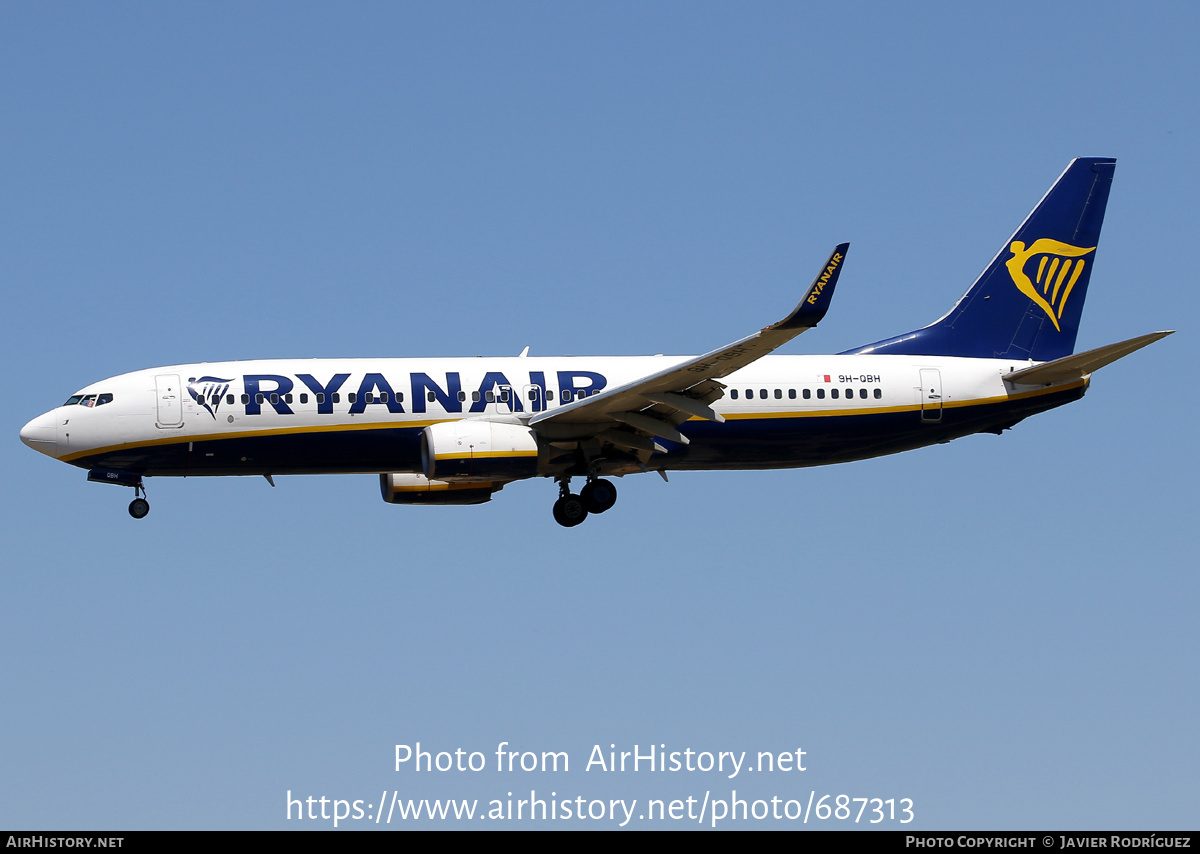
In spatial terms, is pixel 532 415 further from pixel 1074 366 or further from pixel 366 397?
pixel 1074 366

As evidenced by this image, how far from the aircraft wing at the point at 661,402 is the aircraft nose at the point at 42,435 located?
11.8 m

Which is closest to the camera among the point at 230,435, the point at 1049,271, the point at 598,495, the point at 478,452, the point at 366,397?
the point at 478,452

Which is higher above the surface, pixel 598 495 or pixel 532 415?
pixel 532 415

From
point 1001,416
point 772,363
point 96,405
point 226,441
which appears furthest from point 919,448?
point 96,405

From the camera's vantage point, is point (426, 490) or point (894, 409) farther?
point (426, 490)

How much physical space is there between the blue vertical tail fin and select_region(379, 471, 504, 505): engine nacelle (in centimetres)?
1095

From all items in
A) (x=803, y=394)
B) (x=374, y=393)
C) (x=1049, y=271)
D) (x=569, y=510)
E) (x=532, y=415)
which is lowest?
(x=569, y=510)

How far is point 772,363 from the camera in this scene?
3744 centimetres

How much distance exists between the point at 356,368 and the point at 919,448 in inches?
601

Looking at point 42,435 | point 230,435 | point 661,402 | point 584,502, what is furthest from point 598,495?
point 42,435

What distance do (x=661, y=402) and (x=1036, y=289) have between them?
13.7m

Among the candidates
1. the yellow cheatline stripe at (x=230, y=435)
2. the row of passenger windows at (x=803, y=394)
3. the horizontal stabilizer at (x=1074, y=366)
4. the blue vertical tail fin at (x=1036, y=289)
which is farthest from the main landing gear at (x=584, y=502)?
A: the horizontal stabilizer at (x=1074, y=366)

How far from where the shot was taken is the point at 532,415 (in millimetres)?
35438

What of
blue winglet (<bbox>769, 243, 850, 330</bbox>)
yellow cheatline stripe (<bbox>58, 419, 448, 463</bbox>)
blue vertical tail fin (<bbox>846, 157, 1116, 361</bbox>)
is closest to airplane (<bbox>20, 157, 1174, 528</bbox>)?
yellow cheatline stripe (<bbox>58, 419, 448, 463</bbox>)
